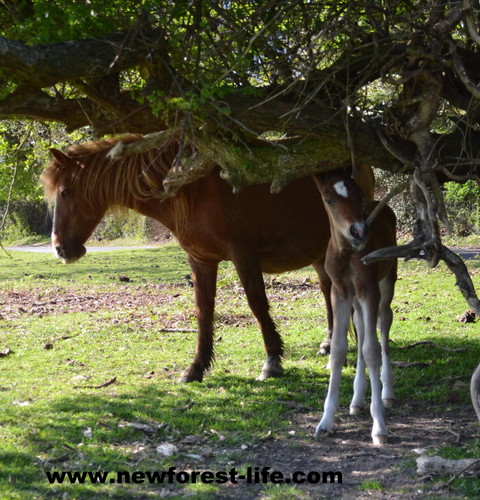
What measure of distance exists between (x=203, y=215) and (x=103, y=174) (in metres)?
1.26

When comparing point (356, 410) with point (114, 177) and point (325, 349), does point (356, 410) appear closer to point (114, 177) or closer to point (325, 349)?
point (325, 349)

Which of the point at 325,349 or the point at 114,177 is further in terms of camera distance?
the point at 325,349

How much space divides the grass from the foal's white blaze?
208 centimetres

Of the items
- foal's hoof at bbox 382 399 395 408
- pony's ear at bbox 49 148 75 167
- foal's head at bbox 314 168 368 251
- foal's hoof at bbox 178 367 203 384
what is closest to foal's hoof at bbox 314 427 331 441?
foal's hoof at bbox 382 399 395 408

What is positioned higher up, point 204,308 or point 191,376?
point 204,308

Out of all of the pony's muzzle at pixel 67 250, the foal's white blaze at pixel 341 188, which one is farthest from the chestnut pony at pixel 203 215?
the foal's white blaze at pixel 341 188

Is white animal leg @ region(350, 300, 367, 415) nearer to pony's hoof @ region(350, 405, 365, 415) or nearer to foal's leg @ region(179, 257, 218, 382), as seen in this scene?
pony's hoof @ region(350, 405, 365, 415)

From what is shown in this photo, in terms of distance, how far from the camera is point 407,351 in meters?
8.71

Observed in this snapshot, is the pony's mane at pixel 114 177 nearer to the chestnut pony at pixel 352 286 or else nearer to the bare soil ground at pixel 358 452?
the chestnut pony at pixel 352 286

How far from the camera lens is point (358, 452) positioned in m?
5.28

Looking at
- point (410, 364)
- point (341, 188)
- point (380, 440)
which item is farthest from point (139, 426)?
point (410, 364)

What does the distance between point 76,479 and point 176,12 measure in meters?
3.74

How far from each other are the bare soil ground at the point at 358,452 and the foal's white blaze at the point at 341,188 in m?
2.01

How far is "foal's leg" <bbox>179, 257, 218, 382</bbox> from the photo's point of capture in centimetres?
781
